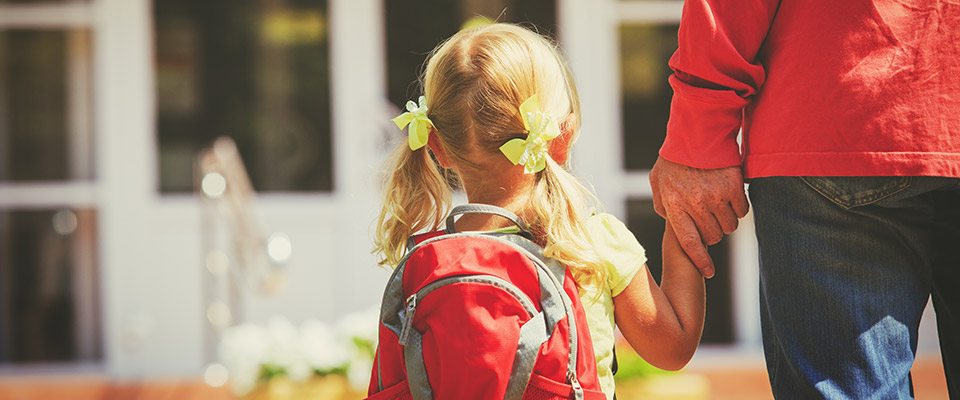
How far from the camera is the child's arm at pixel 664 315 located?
4.90ft

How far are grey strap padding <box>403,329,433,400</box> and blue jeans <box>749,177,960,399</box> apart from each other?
0.60 meters

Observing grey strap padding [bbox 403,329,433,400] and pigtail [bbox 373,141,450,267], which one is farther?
pigtail [bbox 373,141,450,267]

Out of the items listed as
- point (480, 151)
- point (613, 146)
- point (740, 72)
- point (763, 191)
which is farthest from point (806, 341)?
point (613, 146)

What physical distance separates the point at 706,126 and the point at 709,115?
0.8 inches

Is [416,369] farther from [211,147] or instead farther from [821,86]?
[211,147]

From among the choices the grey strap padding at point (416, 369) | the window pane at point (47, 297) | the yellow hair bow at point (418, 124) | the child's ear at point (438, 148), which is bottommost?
the window pane at point (47, 297)

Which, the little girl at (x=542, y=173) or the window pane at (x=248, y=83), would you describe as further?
the window pane at (x=248, y=83)

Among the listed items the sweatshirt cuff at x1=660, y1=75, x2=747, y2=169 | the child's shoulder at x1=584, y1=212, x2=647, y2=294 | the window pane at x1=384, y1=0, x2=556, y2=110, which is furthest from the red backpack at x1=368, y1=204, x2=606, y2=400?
the window pane at x1=384, y1=0, x2=556, y2=110

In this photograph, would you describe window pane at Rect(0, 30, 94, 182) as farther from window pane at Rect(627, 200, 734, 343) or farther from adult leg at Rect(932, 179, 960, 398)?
adult leg at Rect(932, 179, 960, 398)

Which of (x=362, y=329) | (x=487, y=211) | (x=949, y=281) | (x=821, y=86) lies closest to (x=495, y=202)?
(x=487, y=211)

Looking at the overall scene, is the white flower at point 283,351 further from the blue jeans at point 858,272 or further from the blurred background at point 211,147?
the blue jeans at point 858,272

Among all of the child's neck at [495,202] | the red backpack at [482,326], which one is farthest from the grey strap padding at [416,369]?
the child's neck at [495,202]

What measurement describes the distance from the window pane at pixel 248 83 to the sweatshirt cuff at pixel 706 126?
11.7 feet

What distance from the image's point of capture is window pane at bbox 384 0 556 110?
15.9ft
